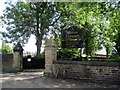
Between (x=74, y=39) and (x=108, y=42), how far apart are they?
17.7 m

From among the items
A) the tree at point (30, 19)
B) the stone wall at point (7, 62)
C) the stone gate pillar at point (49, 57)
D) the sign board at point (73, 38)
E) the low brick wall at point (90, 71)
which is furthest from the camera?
the tree at point (30, 19)

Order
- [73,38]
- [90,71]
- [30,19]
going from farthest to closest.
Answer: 1. [30,19]
2. [73,38]
3. [90,71]

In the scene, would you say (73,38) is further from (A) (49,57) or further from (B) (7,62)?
(B) (7,62)

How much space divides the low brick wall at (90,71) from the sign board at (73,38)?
6.92ft

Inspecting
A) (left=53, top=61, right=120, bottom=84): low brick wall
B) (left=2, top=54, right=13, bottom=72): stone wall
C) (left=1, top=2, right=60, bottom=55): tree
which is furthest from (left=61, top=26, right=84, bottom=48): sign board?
(left=1, top=2, right=60, bottom=55): tree

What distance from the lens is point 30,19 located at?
3086 centimetres

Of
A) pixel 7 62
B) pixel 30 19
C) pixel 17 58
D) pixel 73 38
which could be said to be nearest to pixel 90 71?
pixel 73 38

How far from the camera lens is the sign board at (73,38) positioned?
1825 cm

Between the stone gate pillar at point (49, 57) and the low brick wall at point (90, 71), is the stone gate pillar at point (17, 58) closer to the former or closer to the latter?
the stone gate pillar at point (49, 57)

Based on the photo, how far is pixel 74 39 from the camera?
18.3 m

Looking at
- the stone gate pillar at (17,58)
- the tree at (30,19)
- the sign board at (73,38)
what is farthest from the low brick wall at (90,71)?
the tree at (30,19)

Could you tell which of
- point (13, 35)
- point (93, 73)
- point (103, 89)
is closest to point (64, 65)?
point (93, 73)

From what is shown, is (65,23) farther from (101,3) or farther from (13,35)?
(101,3)

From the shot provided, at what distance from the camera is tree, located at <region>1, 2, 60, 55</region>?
3066 centimetres
